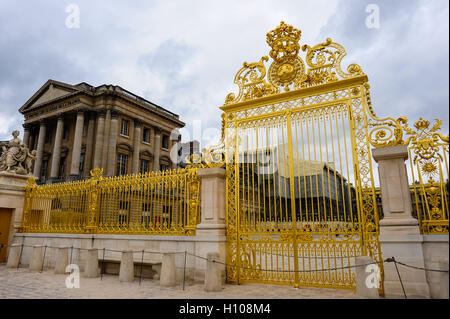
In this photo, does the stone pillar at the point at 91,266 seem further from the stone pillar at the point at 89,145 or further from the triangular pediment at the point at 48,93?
the triangular pediment at the point at 48,93

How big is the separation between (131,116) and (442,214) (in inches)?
1343

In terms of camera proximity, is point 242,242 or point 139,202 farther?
point 139,202

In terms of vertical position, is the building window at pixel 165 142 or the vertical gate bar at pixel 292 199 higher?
the building window at pixel 165 142

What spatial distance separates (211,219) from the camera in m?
8.53

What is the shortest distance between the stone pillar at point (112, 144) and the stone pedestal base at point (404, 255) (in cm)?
3012

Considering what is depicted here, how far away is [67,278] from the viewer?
28.9 feet

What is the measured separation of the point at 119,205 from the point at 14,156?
5747 millimetres

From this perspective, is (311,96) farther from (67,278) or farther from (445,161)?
(67,278)

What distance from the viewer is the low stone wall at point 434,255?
597 centimetres

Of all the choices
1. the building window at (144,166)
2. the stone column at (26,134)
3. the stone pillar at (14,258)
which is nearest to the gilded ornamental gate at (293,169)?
the stone pillar at (14,258)

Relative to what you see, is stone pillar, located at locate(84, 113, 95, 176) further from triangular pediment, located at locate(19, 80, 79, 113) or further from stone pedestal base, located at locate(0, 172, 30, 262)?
stone pedestal base, located at locate(0, 172, 30, 262)
